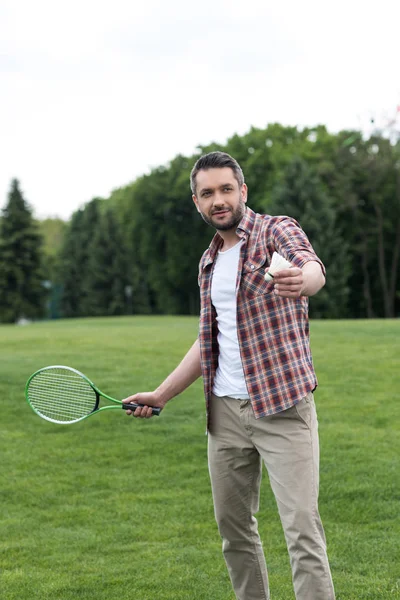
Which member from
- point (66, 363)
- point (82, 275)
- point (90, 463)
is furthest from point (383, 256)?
point (90, 463)

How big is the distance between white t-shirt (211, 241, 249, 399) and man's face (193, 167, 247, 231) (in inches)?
5.3

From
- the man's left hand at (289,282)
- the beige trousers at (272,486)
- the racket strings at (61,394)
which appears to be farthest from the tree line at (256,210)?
the man's left hand at (289,282)

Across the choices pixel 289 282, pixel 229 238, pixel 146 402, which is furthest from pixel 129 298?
pixel 289 282

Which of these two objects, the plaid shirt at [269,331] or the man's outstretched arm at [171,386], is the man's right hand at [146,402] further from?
the plaid shirt at [269,331]

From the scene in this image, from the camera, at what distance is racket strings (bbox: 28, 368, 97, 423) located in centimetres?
468

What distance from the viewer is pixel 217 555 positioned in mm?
6141

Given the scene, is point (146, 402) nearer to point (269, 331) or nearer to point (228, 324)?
point (228, 324)

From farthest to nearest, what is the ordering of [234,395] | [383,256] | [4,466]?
[383,256], [4,466], [234,395]

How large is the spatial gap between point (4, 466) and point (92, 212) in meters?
65.2

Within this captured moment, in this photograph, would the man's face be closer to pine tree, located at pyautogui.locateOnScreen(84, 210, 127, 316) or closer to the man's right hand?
the man's right hand

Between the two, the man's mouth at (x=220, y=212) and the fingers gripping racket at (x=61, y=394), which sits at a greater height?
the man's mouth at (x=220, y=212)

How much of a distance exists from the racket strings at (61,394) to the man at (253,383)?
86 centimetres

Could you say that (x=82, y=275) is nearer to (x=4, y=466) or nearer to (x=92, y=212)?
(x=92, y=212)

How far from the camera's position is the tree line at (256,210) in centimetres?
→ 4822
